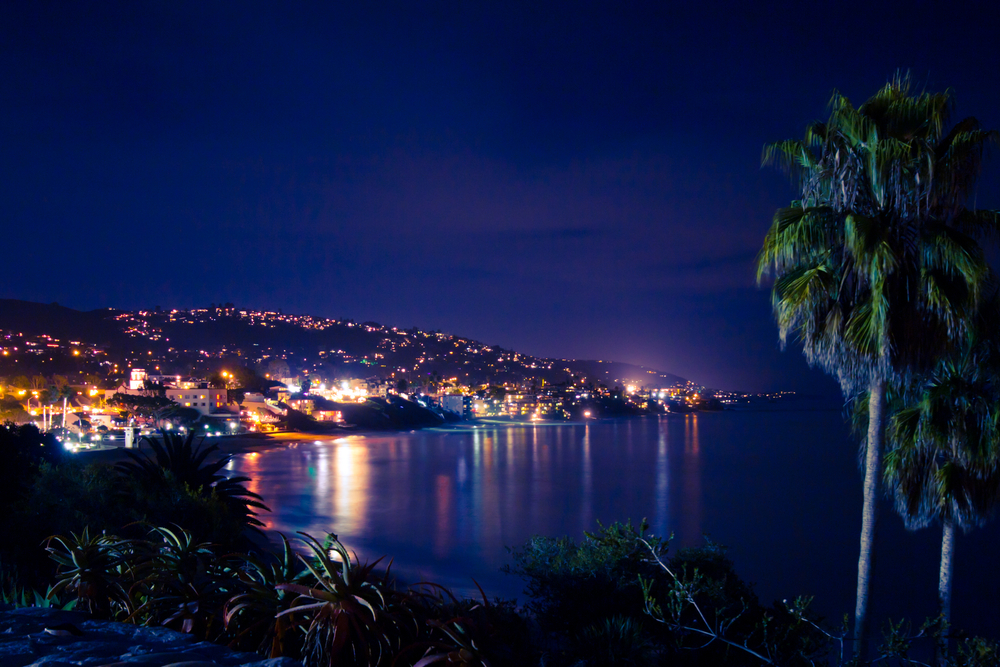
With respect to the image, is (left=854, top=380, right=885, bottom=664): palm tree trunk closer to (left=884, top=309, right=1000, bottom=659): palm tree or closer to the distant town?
(left=884, top=309, right=1000, bottom=659): palm tree

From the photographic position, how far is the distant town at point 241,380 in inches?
2116

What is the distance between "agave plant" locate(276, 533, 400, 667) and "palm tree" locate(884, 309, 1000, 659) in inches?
241

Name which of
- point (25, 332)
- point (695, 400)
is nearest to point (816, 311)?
point (25, 332)

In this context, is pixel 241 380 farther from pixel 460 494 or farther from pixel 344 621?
pixel 344 621

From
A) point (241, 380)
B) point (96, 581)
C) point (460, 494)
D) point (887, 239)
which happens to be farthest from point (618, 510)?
point (241, 380)

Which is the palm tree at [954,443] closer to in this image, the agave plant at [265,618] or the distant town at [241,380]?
the agave plant at [265,618]

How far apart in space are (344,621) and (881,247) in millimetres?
5639

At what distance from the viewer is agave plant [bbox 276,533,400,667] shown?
10.9 ft

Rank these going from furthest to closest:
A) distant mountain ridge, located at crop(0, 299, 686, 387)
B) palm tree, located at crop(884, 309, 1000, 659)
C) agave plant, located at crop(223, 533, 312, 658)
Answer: distant mountain ridge, located at crop(0, 299, 686, 387) < palm tree, located at crop(884, 309, 1000, 659) < agave plant, located at crop(223, 533, 312, 658)

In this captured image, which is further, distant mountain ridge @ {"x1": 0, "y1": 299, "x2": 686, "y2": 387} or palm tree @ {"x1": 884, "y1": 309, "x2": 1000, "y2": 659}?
distant mountain ridge @ {"x1": 0, "y1": 299, "x2": 686, "y2": 387}

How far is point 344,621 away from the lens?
331 centimetres

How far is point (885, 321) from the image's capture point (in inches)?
226

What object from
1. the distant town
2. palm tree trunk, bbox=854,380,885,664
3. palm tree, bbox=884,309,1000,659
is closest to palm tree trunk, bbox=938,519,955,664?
palm tree, bbox=884,309,1000,659

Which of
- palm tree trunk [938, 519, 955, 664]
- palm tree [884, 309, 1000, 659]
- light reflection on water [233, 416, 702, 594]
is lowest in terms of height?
light reflection on water [233, 416, 702, 594]
